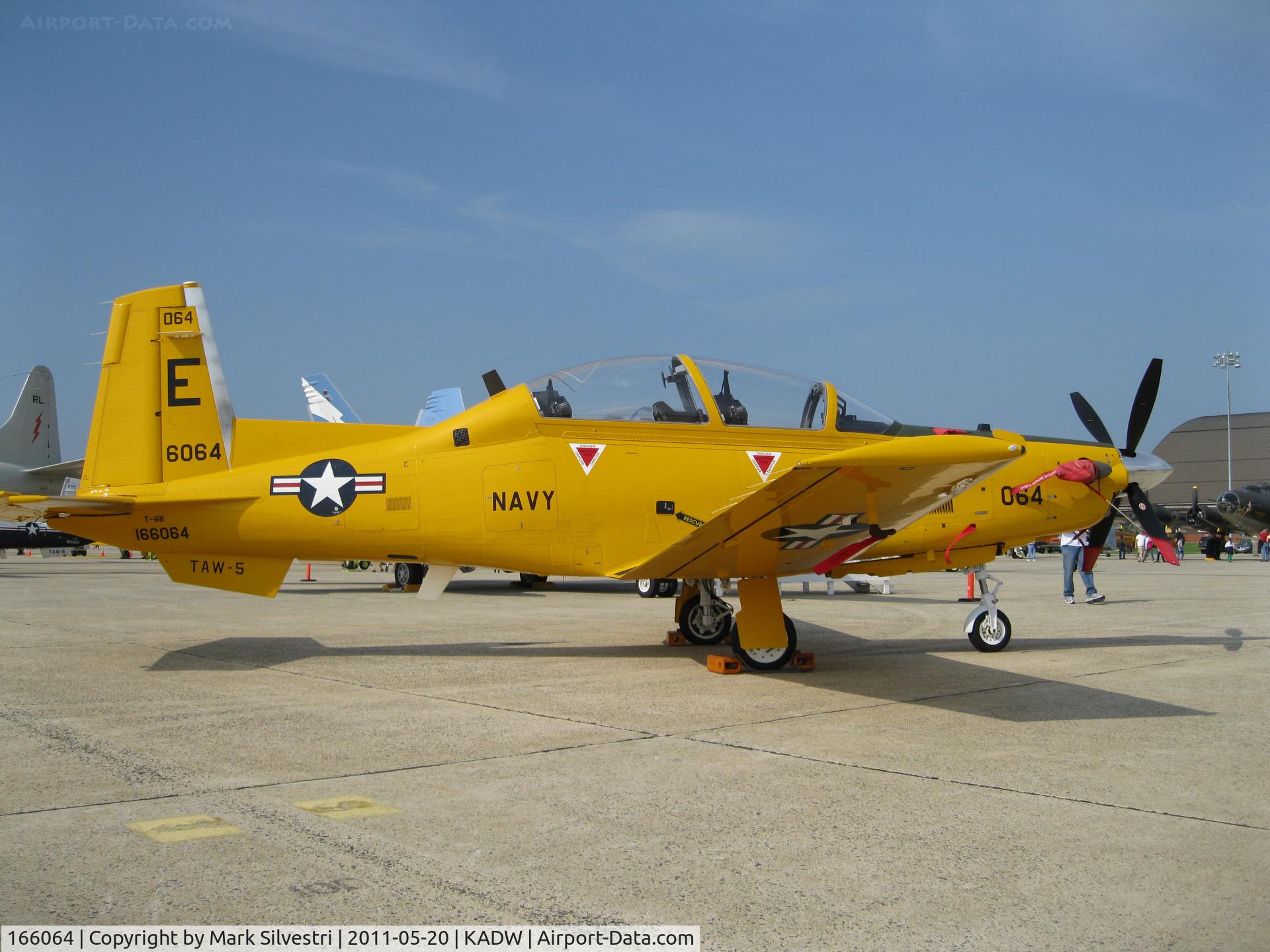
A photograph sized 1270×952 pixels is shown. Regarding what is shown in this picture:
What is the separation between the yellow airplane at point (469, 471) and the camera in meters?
8.27

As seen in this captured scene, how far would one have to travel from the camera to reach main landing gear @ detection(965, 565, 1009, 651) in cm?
965

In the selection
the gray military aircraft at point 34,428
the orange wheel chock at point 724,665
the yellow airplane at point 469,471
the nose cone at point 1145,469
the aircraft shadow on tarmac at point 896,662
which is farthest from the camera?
the gray military aircraft at point 34,428

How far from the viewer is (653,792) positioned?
4.44 meters

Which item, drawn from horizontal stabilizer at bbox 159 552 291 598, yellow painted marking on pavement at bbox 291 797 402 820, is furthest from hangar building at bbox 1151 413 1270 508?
yellow painted marking on pavement at bbox 291 797 402 820

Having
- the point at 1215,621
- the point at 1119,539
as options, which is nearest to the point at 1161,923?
the point at 1215,621

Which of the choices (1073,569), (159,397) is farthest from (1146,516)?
(159,397)

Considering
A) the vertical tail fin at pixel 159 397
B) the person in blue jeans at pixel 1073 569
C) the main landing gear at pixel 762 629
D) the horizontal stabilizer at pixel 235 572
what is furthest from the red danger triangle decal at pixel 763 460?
the person in blue jeans at pixel 1073 569

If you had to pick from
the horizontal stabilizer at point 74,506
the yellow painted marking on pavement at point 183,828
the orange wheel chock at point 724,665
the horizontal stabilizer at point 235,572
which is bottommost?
the orange wheel chock at point 724,665

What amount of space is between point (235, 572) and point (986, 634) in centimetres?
736

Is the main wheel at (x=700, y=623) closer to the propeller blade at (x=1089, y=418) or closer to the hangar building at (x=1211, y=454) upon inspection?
the propeller blade at (x=1089, y=418)

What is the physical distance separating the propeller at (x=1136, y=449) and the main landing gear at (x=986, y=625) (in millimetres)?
1366

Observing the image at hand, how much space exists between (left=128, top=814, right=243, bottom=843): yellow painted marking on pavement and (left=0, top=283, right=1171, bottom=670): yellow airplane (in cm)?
446

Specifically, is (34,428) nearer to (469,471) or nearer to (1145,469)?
(469,471)

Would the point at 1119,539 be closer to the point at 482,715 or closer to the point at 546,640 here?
the point at 546,640
